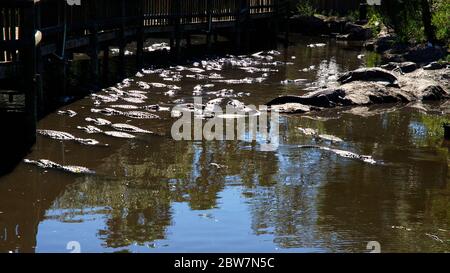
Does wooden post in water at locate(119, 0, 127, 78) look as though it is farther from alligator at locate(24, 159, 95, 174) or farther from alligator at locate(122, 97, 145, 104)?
alligator at locate(24, 159, 95, 174)

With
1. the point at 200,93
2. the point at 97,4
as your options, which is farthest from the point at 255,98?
the point at 97,4

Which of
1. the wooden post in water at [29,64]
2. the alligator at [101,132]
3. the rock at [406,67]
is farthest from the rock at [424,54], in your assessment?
the wooden post in water at [29,64]

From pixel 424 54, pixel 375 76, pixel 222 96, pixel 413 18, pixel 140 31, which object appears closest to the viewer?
pixel 222 96

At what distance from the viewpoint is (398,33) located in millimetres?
29172

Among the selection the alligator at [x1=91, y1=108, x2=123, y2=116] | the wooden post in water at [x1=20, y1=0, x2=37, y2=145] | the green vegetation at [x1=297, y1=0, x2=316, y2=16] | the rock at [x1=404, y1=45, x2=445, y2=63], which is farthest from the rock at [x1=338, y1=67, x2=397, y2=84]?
the green vegetation at [x1=297, y1=0, x2=316, y2=16]

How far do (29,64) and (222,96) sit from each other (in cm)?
743

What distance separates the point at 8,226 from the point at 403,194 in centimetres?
604

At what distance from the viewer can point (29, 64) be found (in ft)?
47.1

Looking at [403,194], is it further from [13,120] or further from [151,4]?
[151,4]

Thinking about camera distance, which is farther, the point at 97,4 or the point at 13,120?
the point at 97,4

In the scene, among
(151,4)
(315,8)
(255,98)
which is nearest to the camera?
(255,98)

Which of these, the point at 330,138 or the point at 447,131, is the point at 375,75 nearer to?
the point at 447,131

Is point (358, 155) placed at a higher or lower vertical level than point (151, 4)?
lower

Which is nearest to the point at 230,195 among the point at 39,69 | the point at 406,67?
the point at 39,69
